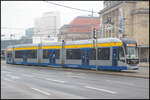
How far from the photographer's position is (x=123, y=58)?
2142 centimetres

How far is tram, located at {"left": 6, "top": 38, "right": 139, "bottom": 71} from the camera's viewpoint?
21.7 metres

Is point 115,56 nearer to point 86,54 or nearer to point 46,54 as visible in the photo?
point 86,54

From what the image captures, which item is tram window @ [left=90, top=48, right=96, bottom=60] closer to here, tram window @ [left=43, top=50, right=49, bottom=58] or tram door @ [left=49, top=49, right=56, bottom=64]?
tram door @ [left=49, top=49, right=56, bottom=64]

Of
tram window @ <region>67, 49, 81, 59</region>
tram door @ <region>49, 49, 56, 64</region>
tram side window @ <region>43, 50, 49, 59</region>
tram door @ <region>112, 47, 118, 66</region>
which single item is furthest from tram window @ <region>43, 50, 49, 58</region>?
tram door @ <region>112, 47, 118, 66</region>

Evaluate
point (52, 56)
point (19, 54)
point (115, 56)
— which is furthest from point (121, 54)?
point (19, 54)

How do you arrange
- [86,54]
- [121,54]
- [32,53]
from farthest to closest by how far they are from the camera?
[32,53], [86,54], [121,54]

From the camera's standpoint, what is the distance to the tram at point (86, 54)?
21.7 meters

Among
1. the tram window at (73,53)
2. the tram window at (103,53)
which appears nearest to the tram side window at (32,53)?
the tram window at (73,53)

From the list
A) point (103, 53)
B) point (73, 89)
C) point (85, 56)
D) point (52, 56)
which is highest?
point (103, 53)

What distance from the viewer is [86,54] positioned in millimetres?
25344

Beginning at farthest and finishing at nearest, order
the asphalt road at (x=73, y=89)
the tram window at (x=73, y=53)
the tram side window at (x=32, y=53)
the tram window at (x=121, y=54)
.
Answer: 1. the tram side window at (x=32, y=53)
2. the tram window at (x=73, y=53)
3. the tram window at (x=121, y=54)
4. the asphalt road at (x=73, y=89)

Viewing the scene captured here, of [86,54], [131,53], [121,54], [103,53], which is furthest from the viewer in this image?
[86,54]

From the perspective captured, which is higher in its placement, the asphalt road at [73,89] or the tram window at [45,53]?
the tram window at [45,53]

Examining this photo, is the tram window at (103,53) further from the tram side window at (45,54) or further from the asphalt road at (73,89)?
the tram side window at (45,54)
